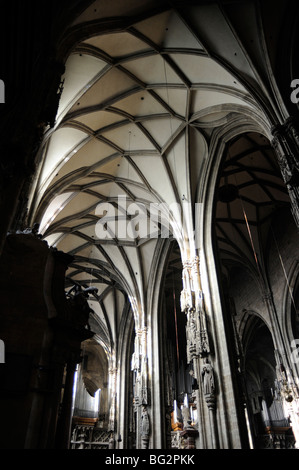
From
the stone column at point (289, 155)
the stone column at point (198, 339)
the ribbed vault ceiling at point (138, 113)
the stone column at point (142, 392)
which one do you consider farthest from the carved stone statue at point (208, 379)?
the stone column at point (142, 392)

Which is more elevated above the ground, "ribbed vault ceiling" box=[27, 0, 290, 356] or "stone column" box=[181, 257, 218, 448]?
"ribbed vault ceiling" box=[27, 0, 290, 356]

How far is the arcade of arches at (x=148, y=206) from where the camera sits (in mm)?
4922

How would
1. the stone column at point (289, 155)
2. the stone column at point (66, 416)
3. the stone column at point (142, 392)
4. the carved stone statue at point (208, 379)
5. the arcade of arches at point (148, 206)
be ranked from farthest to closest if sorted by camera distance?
the stone column at point (142, 392)
the carved stone statue at point (208, 379)
the stone column at point (289, 155)
the stone column at point (66, 416)
the arcade of arches at point (148, 206)

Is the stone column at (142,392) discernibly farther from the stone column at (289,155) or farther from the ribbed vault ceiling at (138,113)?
the stone column at (289,155)

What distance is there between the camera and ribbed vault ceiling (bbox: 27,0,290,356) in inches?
372

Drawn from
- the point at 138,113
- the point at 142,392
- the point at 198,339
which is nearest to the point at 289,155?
the point at 198,339

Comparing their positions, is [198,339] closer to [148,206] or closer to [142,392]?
[142,392]

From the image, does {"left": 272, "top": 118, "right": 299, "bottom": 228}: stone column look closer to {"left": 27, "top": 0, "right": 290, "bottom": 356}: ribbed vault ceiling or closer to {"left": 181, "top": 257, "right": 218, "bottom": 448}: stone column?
{"left": 27, "top": 0, "right": 290, "bottom": 356}: ribbed vault ceiling

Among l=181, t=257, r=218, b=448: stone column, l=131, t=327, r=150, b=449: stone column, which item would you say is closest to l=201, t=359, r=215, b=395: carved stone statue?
l=181, t=257, r=218, b=448: stone column

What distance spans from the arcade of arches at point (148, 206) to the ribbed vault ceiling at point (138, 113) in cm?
5

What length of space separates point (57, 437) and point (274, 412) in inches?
779

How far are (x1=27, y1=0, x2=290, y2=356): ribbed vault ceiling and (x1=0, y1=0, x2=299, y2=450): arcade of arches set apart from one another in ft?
0.17

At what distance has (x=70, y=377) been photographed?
5.55 metres

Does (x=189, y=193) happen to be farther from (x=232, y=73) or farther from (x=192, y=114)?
(x=232, y=73)
